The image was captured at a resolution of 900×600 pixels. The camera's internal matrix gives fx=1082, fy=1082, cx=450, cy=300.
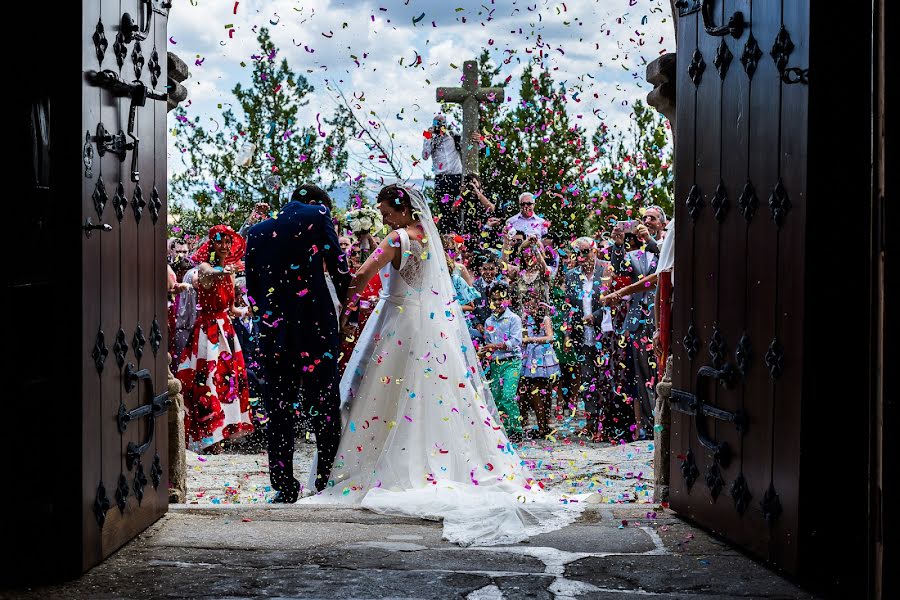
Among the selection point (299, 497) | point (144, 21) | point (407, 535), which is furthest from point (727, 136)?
point (299, 497)

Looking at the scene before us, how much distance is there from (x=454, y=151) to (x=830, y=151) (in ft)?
27.4

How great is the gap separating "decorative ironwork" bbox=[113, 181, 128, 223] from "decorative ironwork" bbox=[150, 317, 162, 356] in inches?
24.8

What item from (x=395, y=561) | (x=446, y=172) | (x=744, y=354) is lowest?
(x=395, y=561)

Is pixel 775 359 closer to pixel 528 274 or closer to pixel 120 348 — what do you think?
pixel 120 348

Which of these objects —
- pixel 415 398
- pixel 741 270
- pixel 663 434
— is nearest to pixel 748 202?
pixel 741 270

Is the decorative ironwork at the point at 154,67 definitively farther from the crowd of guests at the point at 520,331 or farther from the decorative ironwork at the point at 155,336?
the crowd of guests at the point at 520,331

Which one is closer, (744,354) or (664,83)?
(744,354)

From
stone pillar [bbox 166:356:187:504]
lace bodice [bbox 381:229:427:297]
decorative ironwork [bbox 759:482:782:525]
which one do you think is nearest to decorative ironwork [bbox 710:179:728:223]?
decorative ironwork [bbox 759:482:782:525]

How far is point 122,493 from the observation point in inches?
172

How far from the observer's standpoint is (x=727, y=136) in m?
4.46

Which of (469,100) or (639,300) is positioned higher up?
(469,100)

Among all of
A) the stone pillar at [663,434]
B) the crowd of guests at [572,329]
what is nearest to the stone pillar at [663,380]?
the stone pillar at [663,434]

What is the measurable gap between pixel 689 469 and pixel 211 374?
4534 mm
